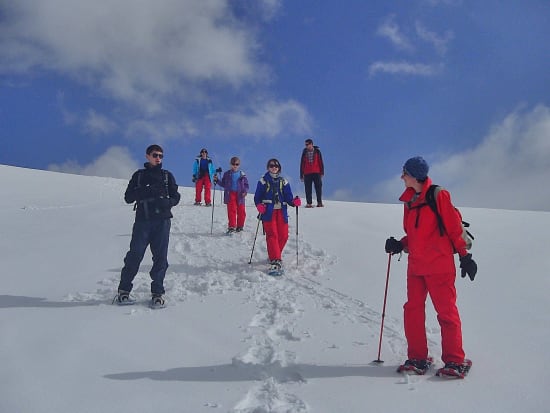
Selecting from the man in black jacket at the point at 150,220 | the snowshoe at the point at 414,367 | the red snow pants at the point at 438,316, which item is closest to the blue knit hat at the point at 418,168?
the red snow pants at the point at 438,316

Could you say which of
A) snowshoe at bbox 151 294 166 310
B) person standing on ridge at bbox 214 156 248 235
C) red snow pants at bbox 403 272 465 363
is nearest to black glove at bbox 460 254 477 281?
red snow pants at bbox 403 272 465 363

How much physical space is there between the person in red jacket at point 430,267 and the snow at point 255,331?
0.79ft

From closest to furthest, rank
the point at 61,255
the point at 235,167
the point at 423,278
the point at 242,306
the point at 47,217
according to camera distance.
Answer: the point at 423,278
the point at 242,306
the point at 61,255
the point at 235,167
the point at 47,217

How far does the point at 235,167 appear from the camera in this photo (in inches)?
456

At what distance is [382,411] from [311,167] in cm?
1130

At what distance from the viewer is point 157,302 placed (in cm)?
573

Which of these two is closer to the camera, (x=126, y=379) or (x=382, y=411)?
(x=382, y=411)

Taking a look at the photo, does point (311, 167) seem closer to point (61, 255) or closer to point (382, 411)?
point (61, 255)

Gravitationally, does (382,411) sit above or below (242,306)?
below

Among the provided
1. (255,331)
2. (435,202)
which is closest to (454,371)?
(435,202)

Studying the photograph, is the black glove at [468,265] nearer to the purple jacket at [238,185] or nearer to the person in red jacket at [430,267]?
the person in red jacket at [430,267]

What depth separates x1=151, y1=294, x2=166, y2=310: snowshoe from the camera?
18.7 feet

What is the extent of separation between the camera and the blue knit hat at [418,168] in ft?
13.6

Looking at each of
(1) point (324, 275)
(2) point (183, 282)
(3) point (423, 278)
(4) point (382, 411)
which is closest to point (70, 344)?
(2) point (183, 282)
